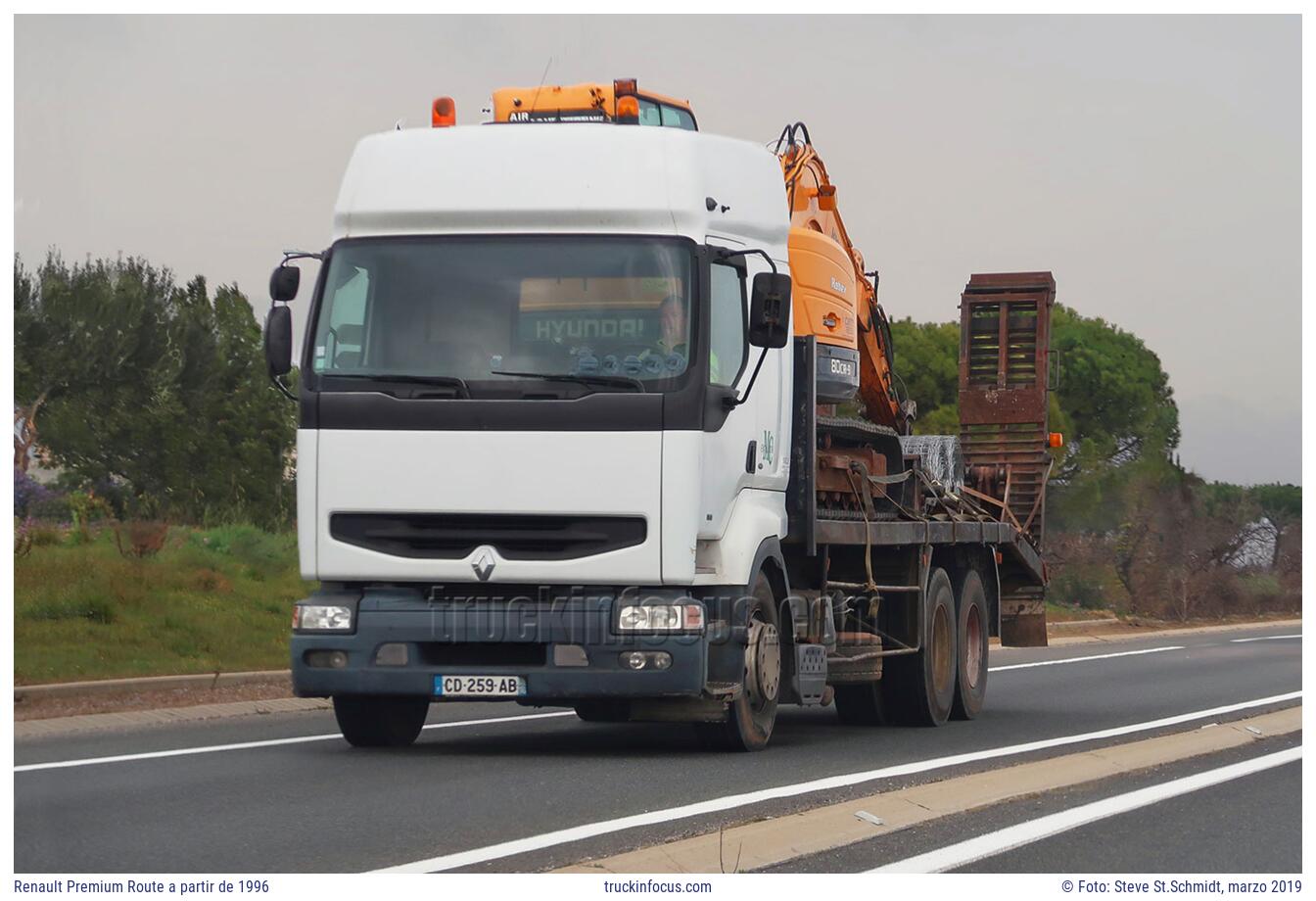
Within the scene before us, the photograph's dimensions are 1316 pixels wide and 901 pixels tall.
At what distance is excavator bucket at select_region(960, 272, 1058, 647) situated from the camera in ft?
63.5

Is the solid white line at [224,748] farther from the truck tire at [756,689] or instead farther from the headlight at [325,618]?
the truck tire at [756,689]

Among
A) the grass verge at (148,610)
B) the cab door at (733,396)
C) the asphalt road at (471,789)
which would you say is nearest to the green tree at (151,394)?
the grass verge at (148,610)

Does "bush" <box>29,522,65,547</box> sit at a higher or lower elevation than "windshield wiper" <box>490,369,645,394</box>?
lower

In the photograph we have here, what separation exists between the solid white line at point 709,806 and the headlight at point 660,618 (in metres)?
1.16

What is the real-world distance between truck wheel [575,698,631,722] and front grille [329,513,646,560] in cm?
100

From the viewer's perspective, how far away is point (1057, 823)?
9102mm

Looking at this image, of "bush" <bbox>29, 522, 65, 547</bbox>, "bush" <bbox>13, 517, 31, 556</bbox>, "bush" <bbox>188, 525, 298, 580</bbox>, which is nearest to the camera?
"bush" <bbox>13, 517, 31, 556</bbox>

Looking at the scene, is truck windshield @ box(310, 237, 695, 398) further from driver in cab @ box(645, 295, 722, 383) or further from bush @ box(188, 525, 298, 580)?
bush @ box(188, 525, 298, 580)

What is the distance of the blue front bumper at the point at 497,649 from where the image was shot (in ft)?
37.6

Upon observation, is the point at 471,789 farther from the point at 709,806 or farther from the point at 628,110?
the point at 628,110

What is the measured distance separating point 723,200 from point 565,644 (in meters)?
2.78

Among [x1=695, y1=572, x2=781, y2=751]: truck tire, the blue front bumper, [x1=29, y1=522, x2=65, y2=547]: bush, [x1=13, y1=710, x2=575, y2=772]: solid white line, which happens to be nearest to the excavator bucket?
[x1=13, y1=710, x2=575, y2=772]: solid white line

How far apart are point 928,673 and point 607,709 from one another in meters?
3.62

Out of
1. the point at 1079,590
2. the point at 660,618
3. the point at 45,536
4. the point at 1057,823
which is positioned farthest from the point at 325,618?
the point at 1079,590
